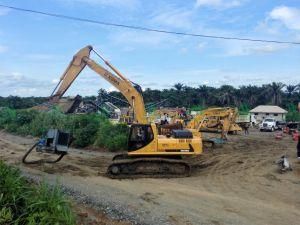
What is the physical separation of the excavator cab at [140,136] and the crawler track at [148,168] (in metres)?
0.69

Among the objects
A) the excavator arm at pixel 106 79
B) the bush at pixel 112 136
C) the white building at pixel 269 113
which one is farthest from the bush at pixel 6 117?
the white building at pixel 269 113

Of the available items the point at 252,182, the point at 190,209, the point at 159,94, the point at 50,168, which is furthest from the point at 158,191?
the point at 159,94

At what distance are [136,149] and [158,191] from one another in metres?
3.54

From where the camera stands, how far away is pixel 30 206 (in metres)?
6.77

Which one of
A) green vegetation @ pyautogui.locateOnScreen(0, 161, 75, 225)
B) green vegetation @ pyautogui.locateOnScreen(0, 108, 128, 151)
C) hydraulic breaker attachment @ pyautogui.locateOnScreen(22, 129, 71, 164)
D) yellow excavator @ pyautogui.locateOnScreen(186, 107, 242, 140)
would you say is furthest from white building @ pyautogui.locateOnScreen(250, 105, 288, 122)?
green vegetation @ pyautogui.locateOnScreen(0, 161, 75, 225)

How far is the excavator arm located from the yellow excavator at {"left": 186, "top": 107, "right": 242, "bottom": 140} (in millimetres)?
6250

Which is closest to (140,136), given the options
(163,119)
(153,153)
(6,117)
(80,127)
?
(153,153)

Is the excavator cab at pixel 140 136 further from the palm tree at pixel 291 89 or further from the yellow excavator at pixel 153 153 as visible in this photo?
the palm tree at pixel 291 89

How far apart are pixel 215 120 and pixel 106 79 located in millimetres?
12474

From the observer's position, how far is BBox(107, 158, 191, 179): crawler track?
15750 millimetres

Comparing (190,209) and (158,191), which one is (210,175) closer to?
(158,191)

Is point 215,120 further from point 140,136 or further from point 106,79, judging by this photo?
point 140,136

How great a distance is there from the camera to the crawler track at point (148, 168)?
1575 centimetres

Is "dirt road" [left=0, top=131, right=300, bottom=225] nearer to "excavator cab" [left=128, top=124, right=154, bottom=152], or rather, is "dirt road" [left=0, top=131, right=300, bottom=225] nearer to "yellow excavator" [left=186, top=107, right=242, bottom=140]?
"excavator cab" [left=128, top=124, right=154, bottom=152]
